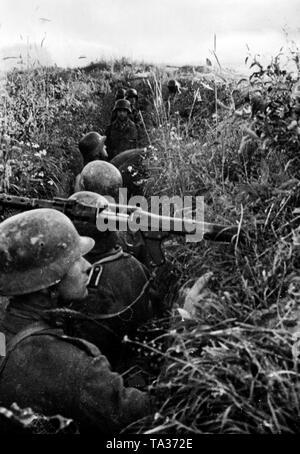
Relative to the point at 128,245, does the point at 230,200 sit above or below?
above

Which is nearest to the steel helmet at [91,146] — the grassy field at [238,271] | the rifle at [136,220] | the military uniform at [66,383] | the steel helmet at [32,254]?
the grassy field at [238,271]

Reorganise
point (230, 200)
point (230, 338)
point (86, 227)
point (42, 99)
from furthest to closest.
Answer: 1. point (42, 99)
2. point (86, 227)
3. point (230, 200)
4. point (230, 338)

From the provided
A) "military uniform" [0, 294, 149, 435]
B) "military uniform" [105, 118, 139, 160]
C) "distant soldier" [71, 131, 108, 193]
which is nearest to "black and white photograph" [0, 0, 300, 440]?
"military uniform" [0, 294, 149, 435]

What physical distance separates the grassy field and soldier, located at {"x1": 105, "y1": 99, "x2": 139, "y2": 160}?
2.19m

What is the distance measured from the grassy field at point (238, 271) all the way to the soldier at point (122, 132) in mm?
2189

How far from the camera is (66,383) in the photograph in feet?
9.04

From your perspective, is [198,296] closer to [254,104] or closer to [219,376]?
[219,376]

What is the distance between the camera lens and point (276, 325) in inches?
92.7

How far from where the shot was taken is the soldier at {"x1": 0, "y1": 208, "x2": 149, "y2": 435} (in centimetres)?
274

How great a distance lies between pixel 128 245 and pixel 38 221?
1.63 m

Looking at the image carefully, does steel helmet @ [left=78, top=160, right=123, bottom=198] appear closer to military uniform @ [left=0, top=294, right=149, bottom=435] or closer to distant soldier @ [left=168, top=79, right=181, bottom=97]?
military uniform @ [left=0, top=294, right=149, bottom=435]

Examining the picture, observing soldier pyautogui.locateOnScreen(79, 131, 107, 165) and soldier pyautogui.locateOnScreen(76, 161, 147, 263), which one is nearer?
soldier pyautogui.locateOnScreen(76, 161, 147, 263)

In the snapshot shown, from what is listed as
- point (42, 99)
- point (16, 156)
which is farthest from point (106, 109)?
point (16, 156)

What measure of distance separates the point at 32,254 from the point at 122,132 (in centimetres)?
678
